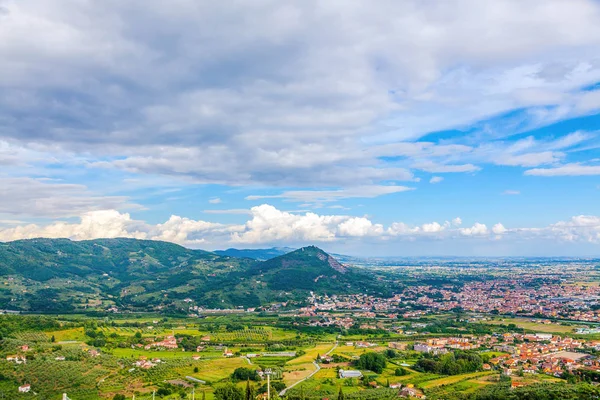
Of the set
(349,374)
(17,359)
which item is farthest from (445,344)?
(17,359)

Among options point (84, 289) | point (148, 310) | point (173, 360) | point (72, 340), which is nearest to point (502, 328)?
point (173, 360)

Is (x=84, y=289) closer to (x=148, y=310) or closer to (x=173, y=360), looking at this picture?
(x=148, y=310)

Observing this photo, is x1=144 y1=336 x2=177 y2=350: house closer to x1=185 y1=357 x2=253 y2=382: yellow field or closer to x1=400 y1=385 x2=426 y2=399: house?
x1=185 y1=357 x2=253 y2=382: yellow field

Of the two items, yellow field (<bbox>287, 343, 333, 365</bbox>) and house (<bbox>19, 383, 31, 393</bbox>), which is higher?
house (<bbox>19, 383, 31, 393</bbox>)

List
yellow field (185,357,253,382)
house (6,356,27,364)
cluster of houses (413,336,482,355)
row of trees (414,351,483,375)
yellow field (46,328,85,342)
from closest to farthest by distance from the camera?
house (6,356,27,364) < yellow field (185,357,253,382) < row of trees (414,351,483,375) < cluster of houses (413,336,482,355) < yellow field (46,328,85,342)

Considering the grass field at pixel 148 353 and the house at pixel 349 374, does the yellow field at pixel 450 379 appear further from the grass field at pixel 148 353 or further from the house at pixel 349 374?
the grass field at pixel 148 353

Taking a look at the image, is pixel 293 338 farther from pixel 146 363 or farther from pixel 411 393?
pixel 411 393

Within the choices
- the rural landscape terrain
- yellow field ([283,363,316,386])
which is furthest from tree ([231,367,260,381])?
yellow field ([283,363,316,386])

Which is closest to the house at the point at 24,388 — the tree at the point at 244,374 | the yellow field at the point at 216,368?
the yellow field at the point at 216,368
